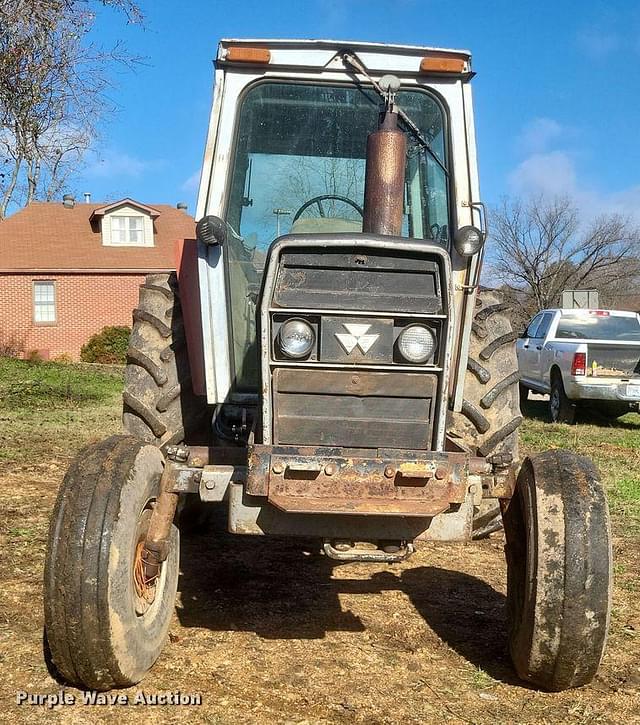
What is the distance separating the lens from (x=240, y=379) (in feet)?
15.1

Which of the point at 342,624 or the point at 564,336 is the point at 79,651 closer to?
the point at 342,624

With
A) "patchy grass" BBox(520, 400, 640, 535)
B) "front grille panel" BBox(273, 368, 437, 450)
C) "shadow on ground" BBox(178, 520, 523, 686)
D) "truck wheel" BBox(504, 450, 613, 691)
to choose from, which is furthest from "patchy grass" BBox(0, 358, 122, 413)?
"truck wheel" BBox(504, 450, 613, 691)

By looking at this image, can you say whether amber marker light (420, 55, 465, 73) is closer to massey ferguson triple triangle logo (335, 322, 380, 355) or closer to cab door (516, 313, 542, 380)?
massey ferguson triple triangle logo (335, 322, 380, 355)

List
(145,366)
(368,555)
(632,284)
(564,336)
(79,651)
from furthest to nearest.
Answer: (632,284) → (564,336) → (145,366) → (368,555) → (79,651)

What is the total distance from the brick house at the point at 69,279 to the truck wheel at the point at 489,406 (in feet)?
85.7

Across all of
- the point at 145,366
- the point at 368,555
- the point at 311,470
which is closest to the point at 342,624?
the point at 368,555

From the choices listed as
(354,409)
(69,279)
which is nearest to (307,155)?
(354,409)

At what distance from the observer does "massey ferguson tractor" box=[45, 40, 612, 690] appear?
338 centimetres

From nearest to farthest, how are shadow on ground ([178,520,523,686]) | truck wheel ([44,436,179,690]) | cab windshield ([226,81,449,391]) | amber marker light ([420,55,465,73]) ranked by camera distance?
truck wheel ([44,436,179,690])
shadow on ground ([178,520,523,686])
amber marker light ([420,55,465,73])
cab windshield ([226,81,449,391])

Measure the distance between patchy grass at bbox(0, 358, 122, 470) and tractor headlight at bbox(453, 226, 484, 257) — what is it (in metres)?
5.45

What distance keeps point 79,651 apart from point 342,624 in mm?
1544

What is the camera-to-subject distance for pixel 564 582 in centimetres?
340

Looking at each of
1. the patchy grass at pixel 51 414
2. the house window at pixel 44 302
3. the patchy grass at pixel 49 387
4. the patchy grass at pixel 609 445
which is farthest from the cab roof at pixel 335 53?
the house window at pixel 44 302

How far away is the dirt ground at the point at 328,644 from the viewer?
3.43 metres
